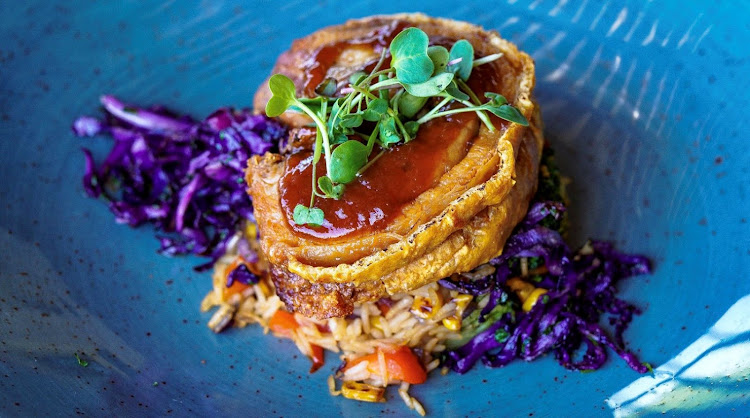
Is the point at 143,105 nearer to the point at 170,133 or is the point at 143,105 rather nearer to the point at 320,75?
the point at 170,133

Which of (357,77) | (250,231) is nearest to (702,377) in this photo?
(357,77)

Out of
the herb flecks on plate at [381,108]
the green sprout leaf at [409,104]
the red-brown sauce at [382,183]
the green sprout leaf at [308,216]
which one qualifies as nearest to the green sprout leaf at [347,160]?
the herb flecks on plate at [381,108]

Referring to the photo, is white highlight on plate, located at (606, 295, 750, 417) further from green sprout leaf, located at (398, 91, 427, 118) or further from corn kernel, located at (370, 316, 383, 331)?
green sprout leaf, located at (398, 91, 427, 118)

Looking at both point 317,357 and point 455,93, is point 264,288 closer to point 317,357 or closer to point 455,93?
point 317,357

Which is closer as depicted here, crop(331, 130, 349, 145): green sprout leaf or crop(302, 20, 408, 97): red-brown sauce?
crop(331, 130, 349, 145): green sprout leaf

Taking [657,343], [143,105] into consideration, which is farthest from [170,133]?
[657,343]

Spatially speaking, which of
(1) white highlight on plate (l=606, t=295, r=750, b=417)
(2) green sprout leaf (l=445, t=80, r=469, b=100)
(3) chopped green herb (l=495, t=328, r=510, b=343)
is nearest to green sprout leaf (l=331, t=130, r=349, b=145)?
(2) green sprout leaf (l=445, t=80, r=469, b=100)
